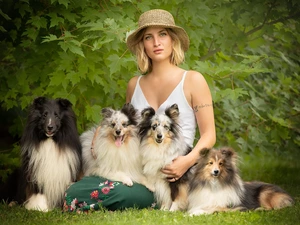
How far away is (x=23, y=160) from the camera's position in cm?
508

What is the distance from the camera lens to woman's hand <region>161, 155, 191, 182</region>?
4691mm

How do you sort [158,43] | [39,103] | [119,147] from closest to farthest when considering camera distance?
[119,147] < [39,103] < [158,43]

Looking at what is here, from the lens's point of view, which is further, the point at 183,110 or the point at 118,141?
the point at 183,110

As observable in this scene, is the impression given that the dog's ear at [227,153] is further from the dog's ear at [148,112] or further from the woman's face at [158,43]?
the woman's face at [158,43]

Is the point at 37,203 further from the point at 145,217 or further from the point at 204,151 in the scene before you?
the point at 204,151

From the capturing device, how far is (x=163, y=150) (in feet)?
15.5

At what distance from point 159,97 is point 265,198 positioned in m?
1.35

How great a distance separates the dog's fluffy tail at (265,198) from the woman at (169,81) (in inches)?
22.8

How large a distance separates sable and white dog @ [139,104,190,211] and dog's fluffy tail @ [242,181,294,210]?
62 cm

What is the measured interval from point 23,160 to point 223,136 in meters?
4.18

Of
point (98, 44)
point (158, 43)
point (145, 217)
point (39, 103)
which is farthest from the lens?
point (98, 44)

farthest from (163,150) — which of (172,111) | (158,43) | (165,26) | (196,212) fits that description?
(165,26)

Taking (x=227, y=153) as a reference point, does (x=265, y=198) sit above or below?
below

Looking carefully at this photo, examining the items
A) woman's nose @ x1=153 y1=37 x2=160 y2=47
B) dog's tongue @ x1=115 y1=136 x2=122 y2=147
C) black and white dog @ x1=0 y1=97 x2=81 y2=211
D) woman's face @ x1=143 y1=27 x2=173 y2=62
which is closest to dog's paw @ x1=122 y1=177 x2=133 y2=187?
dog's tongue @ x1=115 y1=136 x2=122 y2=147
